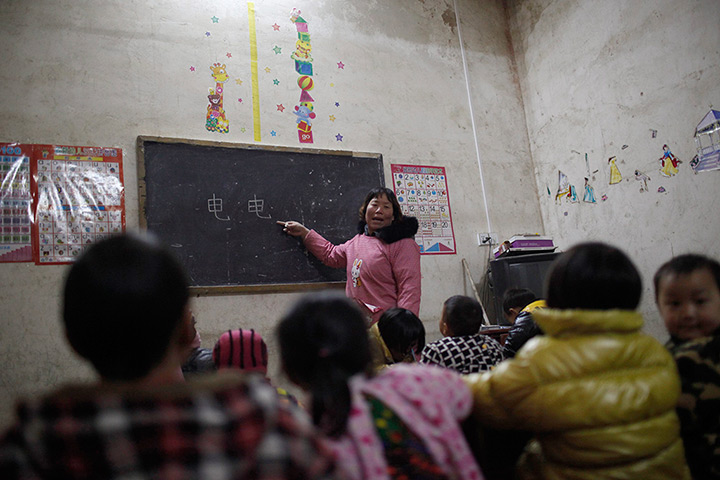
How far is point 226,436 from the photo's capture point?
1.79 ft

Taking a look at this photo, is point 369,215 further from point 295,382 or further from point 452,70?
point 295,382

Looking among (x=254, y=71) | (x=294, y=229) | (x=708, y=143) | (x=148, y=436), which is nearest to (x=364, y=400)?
(x=148, y=436)

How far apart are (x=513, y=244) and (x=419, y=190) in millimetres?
759

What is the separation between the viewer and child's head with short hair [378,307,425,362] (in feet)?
5.58

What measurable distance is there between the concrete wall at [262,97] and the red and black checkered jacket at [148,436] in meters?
2.48

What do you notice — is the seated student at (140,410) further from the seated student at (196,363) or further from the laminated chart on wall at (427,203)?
the laminated chart on wall at (427,203)

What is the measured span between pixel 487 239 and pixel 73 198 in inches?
108

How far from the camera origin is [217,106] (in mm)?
3262

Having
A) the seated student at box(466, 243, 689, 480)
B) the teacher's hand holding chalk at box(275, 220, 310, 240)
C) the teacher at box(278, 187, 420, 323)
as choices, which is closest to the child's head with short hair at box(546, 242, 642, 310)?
the seated student at box(466, 243, 689, 480)

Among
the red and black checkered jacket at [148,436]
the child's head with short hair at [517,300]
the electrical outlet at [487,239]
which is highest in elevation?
the electrical outlet at [487,239]

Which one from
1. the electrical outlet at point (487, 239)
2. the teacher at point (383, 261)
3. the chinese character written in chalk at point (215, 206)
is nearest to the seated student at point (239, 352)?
the teacher at point (383, 261)

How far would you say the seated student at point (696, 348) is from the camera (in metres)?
1.07

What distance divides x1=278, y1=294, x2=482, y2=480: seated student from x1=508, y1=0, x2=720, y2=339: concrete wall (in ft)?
9.53

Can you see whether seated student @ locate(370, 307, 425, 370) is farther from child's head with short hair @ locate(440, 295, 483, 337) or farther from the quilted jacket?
the quilted jacket
